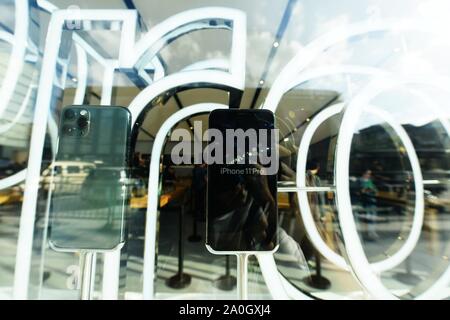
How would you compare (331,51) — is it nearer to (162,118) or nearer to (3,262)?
(162,118)

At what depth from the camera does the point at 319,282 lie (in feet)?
5.44

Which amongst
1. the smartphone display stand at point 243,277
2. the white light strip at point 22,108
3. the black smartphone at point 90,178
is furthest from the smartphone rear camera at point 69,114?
the smartphone display stand at point 243,277

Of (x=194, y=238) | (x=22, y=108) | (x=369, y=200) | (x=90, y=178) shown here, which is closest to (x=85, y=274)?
(x=90, y=178)

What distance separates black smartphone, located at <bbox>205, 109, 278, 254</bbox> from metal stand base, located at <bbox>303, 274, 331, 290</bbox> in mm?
890

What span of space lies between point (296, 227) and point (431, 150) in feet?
4.30

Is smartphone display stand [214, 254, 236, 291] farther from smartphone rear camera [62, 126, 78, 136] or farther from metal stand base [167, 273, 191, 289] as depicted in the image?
smartphone rear camera [62, 126, 78, 136]

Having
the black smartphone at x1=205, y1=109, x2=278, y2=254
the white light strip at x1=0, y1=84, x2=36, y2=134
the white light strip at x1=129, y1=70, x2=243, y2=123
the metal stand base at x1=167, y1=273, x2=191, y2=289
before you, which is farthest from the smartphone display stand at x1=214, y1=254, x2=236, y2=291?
the white light strip at x1=0, y1=84, x2=36, y2=134

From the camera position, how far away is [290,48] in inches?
61.2

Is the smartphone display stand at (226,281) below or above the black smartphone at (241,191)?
below

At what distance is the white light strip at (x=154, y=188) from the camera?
1310 mm

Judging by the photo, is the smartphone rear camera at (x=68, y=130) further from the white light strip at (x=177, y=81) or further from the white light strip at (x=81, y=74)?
the white light strip at (x=81, y=74)

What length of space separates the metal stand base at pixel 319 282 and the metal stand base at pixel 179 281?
894mm

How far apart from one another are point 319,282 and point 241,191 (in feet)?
3.81

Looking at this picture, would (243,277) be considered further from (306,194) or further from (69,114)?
(69,114)
